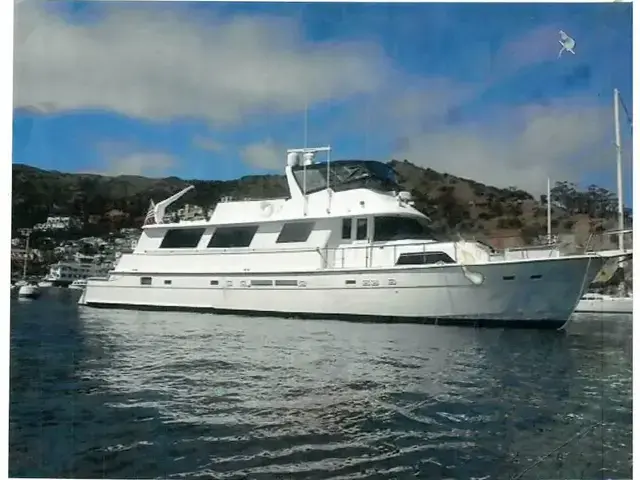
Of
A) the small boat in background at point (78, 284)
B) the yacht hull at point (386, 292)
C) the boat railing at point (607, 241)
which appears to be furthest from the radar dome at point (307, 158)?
the boat railing at point (607, 241)

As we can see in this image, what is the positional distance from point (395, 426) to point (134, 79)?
2.23 meters

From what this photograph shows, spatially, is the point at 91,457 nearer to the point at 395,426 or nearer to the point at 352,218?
the point at 395,426

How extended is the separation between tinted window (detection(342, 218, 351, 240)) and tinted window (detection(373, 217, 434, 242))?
0.14 metres

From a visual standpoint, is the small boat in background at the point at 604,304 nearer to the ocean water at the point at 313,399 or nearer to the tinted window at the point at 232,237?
A: the ocean water at the point at 313,399

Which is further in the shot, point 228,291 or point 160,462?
point 228,291

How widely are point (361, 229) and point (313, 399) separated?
954mm

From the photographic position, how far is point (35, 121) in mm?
3734

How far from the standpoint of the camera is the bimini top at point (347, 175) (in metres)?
3.69

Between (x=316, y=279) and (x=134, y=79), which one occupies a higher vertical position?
(x=134, y=79)

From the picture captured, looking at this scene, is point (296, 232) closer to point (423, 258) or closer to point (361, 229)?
point (361, 229)

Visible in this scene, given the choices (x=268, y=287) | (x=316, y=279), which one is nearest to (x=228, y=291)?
(x=268, y=287)

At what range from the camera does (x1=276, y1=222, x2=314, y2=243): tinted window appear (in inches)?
155

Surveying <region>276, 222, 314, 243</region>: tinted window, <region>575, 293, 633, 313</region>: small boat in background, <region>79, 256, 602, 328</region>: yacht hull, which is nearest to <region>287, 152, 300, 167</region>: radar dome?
<region>276, 222, 314, 243</region>: tinted window

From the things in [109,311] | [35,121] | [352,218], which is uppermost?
[35,121]
